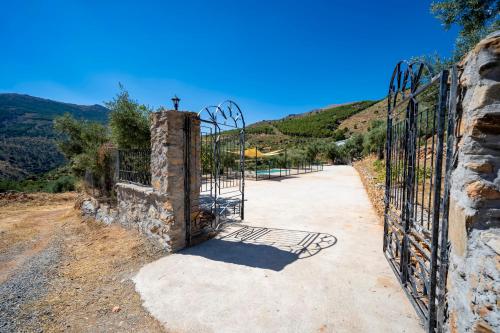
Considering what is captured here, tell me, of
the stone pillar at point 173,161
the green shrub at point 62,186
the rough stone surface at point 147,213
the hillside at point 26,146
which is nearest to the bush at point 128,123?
the hillside at point 26,146

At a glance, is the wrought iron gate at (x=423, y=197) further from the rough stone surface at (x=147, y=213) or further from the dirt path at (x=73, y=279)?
the rough stone surface at (x=147, y=213)

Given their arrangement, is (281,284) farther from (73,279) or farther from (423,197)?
(73,279)

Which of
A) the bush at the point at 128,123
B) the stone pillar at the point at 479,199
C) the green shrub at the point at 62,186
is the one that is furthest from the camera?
the green shrub at the point at 62,186

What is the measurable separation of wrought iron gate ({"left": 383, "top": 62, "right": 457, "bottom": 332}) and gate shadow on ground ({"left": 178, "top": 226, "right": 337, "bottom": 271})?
119cm

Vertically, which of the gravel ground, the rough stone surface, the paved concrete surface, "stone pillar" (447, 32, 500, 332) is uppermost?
"stone pillar" (447, 32, 500, 332)

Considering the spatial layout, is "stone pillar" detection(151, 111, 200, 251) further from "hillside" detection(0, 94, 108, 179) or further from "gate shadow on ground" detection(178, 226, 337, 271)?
"hillside" detection(0, 94, 108, 179)

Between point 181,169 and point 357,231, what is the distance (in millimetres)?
3772

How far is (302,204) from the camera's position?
7.39 meters

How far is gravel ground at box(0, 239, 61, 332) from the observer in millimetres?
2607

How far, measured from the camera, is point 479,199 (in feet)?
4.99

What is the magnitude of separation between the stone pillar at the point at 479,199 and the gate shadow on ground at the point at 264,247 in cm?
219

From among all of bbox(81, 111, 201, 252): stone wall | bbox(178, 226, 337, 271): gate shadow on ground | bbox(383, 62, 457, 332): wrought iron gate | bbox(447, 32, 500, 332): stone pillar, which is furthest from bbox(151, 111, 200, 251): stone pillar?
bbox(447, 32, 500, 332): stone pillar

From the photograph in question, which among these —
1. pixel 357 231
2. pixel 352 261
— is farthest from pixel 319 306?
pixel 357 231

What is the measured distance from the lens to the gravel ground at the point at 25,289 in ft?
8.55
